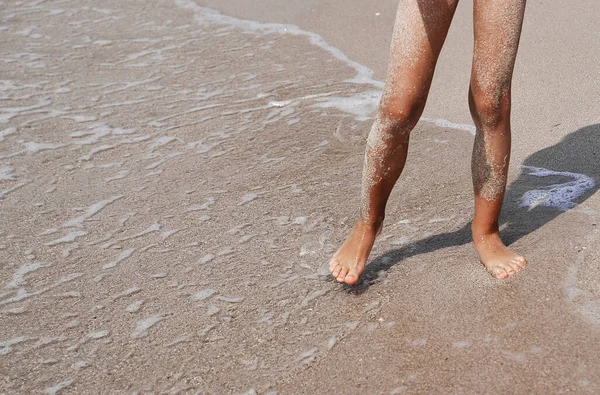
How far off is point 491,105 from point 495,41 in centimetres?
23

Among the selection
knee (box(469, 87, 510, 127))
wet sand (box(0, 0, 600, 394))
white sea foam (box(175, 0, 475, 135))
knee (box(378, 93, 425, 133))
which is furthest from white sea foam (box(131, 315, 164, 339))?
white sea foam (box(175, 0, 475, 135))

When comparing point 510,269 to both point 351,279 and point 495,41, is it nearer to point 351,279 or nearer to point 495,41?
point 351,279

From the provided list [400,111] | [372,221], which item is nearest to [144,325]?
[372,221]

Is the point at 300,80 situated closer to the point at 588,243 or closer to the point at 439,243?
the point at 439,243

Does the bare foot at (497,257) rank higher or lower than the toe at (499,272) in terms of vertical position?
higher

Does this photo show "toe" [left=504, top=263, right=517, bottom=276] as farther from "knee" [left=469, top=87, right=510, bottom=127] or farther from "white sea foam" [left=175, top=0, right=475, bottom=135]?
"white sea foam" [left=175, top=0, right=475, bottom=135]

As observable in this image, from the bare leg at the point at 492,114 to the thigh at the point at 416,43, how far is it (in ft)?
0.45

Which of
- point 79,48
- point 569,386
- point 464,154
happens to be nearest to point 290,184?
point 464,154

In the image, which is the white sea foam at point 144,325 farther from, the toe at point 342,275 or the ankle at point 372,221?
the ankle at point 372,221

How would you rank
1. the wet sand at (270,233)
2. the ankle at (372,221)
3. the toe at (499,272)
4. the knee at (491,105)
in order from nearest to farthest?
the wet sand at (270,233), the knee at (491,105), the toe at (499,272), the ankle at (372,221)

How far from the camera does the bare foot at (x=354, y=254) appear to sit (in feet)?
10.7

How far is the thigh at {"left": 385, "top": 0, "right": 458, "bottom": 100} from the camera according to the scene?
2898mm

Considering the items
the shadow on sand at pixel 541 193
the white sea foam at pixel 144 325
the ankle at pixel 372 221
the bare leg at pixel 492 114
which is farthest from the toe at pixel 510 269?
the white sea foam at pixel 144 325

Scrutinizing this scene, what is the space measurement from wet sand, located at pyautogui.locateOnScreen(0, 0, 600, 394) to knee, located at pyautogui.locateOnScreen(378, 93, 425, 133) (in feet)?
2.06
